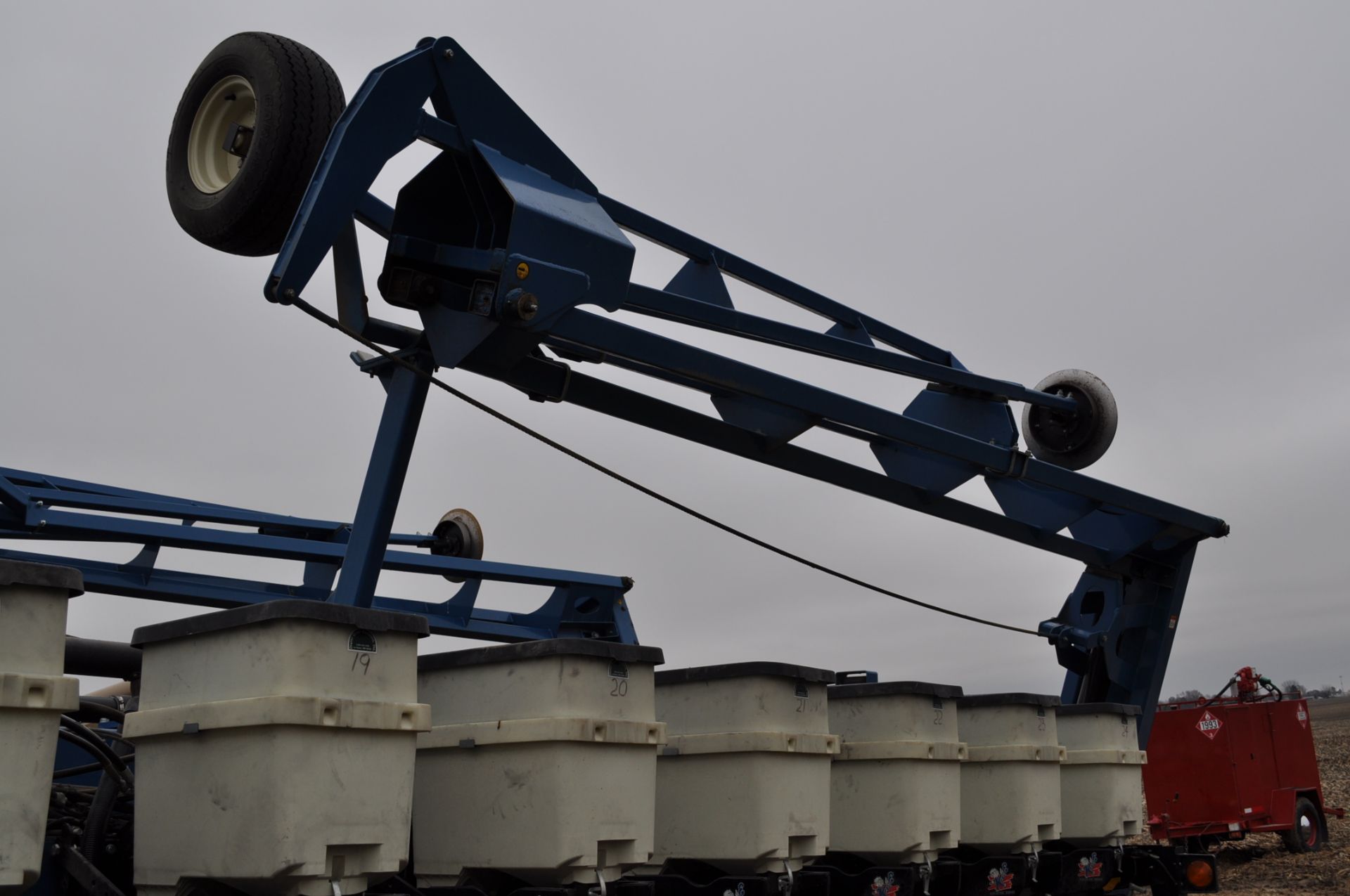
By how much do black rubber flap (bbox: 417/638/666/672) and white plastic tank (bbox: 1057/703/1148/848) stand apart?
4431 mm

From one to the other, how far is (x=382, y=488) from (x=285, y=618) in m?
1.63

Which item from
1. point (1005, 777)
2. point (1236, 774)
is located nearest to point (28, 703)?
point (1005, 777)

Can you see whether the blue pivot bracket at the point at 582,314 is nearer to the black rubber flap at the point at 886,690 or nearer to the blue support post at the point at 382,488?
the blue support post at the point at 382,488

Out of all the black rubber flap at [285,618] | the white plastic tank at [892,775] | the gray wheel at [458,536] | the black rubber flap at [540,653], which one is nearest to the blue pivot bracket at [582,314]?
the black rubber flap at [540,653]

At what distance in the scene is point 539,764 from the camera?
5.45 meters

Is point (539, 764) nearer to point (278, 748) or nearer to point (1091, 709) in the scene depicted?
point (278, 748)

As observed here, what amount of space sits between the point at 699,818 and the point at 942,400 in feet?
12.5

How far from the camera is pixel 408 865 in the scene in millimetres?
5855

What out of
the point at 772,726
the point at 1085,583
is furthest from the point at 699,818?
the point at 1085,583

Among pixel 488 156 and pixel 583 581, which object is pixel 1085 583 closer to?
pixel 583 581

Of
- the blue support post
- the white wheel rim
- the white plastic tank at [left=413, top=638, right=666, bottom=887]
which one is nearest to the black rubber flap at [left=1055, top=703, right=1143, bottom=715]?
the white plastic tank at [left=413, top=638, right=666, bottom=887]

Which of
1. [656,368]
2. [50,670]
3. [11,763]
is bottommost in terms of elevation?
[11,763]

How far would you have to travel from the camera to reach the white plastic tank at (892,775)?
750 cm

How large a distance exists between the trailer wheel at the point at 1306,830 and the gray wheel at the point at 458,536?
8.94 m
